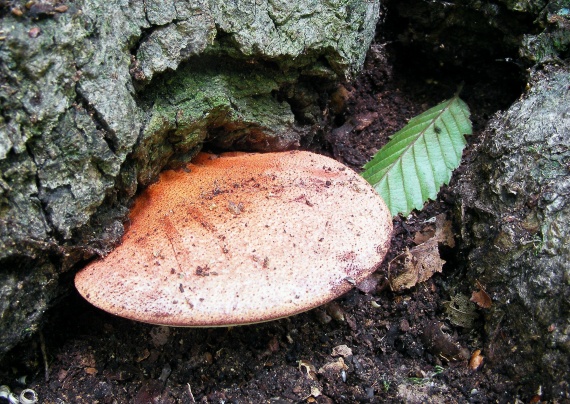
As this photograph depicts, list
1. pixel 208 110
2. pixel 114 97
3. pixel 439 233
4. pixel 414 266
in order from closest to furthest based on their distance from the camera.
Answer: pixel 114 97 < pixel 208 110 < pixel 414 266 < pixel 439 233

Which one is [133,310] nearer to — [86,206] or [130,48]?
[86,206]

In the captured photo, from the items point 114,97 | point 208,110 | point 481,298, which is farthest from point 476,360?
point 114,97

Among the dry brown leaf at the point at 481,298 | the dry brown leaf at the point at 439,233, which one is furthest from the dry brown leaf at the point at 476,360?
the dry brown leaf at the point at 439,233

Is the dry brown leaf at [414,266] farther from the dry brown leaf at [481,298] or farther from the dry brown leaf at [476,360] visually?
the dry brown leaf at [476,360]

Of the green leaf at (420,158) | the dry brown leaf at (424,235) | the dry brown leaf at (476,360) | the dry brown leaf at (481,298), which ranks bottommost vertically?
the dry brown leaf at (476,360)

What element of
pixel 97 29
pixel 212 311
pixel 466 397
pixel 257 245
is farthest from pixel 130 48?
pixel 466 397

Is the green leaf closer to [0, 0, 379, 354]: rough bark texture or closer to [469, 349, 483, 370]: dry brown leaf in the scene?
[0, 0, 379, 354]: rough bark texture

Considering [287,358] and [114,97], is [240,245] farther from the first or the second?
[114,97]

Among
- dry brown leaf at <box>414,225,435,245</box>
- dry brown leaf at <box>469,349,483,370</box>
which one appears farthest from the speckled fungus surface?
dry brown leaf at <box>469,349,483,370</box>
